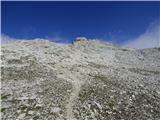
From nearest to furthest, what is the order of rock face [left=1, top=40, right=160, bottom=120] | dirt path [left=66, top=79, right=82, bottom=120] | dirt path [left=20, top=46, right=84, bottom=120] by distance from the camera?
dirt path [left=66, top=79, right=82, bottom=120] → dirt path [left=20, top=46, right=84, bottom=120] → rock face [left=1, top=40, right=160, bottom=120]

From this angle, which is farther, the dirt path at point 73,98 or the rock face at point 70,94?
the rock face at point 70,94

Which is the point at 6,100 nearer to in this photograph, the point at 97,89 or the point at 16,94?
the point at 16,94

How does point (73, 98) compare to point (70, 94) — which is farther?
point (70, 94)

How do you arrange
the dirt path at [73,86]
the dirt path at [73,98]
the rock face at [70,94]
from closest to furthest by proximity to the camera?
the dirt path at [73,98]
the dirt path at [73,86]
the rock face at [70,94]

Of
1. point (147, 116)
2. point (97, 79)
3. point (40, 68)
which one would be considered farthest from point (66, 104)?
point (40, 68)

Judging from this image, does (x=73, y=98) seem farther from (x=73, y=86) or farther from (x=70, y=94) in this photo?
(x=73, y=86)

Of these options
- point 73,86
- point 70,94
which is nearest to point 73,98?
point 70,94

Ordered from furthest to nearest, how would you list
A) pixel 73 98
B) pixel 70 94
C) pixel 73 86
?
pixel 73 86
pixel 70 94
pixel 73 98

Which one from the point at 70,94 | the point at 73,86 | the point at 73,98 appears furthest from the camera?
the point at 73,86

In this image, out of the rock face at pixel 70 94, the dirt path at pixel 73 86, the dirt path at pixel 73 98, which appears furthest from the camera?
the rock face at pixel 70 94

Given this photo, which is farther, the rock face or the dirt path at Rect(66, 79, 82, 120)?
the rock face

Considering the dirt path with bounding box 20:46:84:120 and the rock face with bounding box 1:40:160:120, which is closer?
the dirt path with bounding box 20:46:84:120

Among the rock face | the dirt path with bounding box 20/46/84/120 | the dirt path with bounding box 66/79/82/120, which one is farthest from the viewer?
the rock face

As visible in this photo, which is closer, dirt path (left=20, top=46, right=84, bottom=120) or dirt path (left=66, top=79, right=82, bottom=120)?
dirt path (left=66, top=79, right=82, bottom=120)
